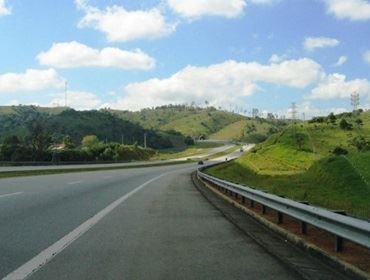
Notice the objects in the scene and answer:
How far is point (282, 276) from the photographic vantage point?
7.35 m

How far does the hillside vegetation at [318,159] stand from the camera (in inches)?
1813

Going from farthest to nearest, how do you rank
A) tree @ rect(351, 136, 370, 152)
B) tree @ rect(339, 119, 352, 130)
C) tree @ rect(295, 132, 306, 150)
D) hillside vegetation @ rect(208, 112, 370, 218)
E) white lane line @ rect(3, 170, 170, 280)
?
tree @ rect(339, 119, 352, 130) < tree @ rect(295, 132, 306, 150) < tree @ rect(351, 136, 370, 152) < hillside vegetation @ rect(208, 112, 370, 218) < white lane line @ rect(3, 170, 170, 280)

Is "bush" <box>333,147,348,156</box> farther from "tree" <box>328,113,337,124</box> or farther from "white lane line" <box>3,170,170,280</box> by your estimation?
"white lane line" <box>3,170,170,280</box>

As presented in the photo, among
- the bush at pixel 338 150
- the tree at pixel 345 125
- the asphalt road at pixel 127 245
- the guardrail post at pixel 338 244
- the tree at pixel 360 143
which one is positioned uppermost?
the tree at pixel 345 125

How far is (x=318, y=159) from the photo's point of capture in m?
82.8

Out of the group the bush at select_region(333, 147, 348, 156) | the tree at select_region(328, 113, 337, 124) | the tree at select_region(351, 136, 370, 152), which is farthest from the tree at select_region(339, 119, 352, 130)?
the bush at select_region(333, 147, 348, 156)

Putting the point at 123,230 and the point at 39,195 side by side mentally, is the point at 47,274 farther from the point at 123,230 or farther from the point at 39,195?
the point at 39,195

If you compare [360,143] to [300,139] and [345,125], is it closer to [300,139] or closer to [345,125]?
[300,139]

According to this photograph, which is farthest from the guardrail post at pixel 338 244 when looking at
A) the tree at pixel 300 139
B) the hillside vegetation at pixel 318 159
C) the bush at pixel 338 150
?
the tree at pixel 300 139

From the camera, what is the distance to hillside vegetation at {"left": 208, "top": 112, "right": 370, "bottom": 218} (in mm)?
46062

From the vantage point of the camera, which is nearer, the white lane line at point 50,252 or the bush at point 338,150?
the white lane line at point 50,252

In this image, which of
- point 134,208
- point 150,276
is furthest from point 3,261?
point 134,208

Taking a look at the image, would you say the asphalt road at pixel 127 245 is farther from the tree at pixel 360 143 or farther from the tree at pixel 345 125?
the tree at pixel 345 125

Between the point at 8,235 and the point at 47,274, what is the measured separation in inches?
→ 138
